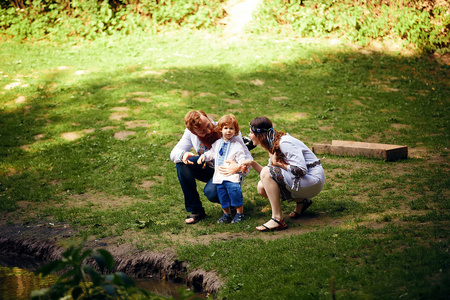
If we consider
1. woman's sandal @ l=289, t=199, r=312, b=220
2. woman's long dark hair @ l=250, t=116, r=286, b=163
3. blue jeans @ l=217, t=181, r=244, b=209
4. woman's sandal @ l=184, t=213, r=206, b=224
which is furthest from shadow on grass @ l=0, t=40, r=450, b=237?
woman's long dark hair @ l=250, t=116, r=286, b=163

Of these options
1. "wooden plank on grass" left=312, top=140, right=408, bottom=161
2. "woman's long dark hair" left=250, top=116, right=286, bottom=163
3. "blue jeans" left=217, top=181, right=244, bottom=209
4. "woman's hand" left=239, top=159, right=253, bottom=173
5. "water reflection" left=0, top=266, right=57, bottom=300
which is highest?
"woman's long dark hair" left=250, top=116, right=286, bottom=163

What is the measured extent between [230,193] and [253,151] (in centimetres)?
331

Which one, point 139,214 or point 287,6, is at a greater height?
point 287,6

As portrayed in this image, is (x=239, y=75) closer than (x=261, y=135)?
No

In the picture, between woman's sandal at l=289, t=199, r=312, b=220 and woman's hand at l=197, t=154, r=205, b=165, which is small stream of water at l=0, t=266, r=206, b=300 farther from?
woman's sandal at l=289, t=199, r=312, b=220

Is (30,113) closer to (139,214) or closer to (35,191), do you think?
(35,191)

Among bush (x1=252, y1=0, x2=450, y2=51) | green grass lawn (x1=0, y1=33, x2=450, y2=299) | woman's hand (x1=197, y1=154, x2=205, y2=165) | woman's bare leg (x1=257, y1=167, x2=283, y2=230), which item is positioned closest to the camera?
green grass lawn (x1=0, y1=33, x2=450, y2=299)

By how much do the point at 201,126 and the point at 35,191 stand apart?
3.40 meters

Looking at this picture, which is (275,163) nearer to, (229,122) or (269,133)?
(269,133)

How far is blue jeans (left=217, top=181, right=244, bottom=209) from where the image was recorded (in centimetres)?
546

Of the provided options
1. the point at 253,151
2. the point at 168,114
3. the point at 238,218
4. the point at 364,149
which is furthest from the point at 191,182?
the point at 168,114

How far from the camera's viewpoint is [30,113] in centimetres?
1034

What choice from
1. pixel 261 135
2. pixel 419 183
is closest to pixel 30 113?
pixel 261 135

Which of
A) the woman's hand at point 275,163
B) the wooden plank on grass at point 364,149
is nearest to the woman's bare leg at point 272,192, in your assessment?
the woman's hand at point 275,163
